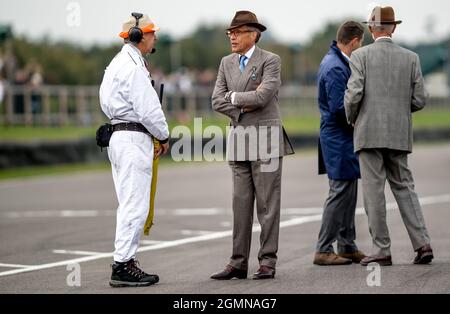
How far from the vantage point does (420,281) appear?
29.8ft

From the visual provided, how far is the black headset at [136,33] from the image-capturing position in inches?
368

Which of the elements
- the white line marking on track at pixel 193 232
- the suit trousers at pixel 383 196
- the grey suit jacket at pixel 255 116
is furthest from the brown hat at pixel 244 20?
the white line marking on track at pixel 193 232

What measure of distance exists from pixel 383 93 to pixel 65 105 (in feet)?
87.8

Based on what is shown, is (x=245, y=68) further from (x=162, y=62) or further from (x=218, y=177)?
(x=162, y=62)

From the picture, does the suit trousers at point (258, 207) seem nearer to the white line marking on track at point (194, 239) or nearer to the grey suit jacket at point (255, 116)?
the grey suit jacket at point (255, 116)

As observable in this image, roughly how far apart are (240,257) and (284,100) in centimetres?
4275

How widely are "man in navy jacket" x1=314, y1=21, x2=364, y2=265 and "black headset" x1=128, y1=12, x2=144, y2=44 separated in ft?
6.73

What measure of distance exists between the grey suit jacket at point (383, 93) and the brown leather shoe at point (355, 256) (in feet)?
3.60

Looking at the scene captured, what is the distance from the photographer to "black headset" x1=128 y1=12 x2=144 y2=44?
30.6 ft

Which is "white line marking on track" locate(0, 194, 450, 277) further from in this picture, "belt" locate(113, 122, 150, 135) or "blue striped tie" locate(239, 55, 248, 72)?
"blue striped tie" locate(239, 55, 248, 72)

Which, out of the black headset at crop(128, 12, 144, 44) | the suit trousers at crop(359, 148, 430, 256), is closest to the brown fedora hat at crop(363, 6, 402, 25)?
the suit trousers at crop(359, 148, 430, 256)

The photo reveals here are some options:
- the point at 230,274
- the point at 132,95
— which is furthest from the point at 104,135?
the point at 230,274

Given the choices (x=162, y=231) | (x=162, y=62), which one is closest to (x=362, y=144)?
(x=162, y=231)

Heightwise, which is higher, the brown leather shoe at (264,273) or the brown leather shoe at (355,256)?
the brown leather shoe at (264,273)
